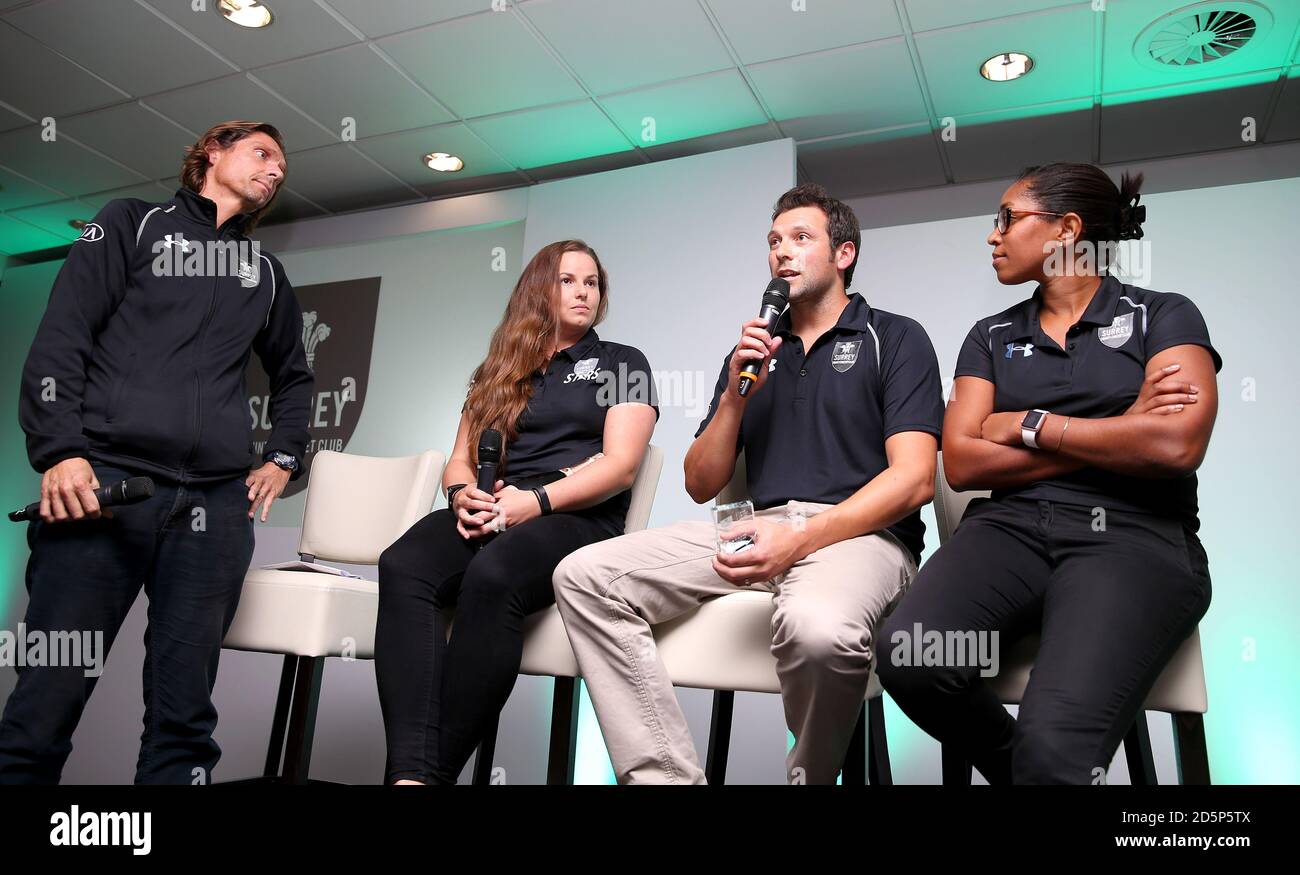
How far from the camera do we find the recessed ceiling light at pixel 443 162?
14.8 ft

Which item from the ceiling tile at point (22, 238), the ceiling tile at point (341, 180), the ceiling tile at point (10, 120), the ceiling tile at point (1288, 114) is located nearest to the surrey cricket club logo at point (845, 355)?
the ceiling tile at point (1288, 114)

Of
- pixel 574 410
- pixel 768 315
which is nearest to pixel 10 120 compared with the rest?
pixel 574 410

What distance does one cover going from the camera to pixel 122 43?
3742mm

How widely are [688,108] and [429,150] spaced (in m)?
1.38

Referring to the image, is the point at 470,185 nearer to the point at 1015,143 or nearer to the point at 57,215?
the point at 57,215

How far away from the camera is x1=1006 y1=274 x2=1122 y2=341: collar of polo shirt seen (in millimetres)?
1770

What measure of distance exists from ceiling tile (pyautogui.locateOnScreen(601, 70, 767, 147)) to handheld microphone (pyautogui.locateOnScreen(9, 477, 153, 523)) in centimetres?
289

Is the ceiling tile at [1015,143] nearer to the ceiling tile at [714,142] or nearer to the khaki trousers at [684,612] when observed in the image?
the ceiling tile at [714,142]

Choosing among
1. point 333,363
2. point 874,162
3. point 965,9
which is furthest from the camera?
point 333,363

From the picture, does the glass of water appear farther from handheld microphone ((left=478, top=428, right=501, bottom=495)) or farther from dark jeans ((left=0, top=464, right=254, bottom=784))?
dark jeans ((left=0, top=464, right=254, bottom=784))

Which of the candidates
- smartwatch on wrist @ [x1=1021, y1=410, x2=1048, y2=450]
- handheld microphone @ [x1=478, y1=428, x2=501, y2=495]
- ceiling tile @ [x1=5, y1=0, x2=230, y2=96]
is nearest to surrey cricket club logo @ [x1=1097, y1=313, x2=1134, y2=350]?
smartwatch on wrist @ [x1=1021, y1=410, x2=1048, y2=450]

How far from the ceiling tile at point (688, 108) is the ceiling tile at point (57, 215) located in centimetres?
339

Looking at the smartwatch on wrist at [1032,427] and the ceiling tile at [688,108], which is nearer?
the smartwatch on wrist at [1032,427]
